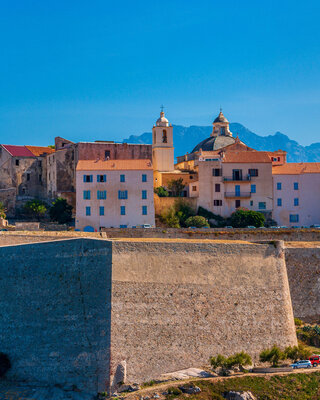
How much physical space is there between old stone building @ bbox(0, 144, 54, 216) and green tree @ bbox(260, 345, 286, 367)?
30858mm

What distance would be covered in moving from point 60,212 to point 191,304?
956 inches

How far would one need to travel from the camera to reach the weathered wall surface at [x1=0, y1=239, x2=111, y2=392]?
2628 centimetres

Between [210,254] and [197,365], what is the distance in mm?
4577

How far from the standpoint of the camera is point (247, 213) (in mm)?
48750

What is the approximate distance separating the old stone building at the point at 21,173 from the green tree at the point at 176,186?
1043 cm

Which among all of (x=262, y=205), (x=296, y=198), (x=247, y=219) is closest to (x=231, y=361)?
(x=247, y=219)

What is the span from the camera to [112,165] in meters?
50.2

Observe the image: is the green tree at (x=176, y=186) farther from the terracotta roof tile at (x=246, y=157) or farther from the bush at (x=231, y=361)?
the bush at (x=231, y=361)

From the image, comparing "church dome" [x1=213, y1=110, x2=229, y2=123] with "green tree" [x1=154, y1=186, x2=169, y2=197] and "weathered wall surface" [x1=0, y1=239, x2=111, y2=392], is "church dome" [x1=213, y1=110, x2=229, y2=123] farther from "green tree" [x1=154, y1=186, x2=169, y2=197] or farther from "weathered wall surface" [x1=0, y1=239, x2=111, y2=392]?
"weathered wall surface" [x1=0, y1=239, x2=111, y2=392]

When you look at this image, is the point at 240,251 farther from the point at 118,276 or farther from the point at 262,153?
the point at 262,153

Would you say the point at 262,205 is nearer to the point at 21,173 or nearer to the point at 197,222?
the point at 197,222

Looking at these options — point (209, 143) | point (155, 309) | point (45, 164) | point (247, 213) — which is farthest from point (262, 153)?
point (155, 309)

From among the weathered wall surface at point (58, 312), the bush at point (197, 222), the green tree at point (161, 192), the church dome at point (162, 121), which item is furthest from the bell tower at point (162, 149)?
the weathered wall surface at point (58, 312)

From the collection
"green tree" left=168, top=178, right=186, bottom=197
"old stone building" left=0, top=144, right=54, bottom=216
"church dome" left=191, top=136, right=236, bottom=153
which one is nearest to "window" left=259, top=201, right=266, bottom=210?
"green tree" left=168, top=178, right=186, bottom=197
